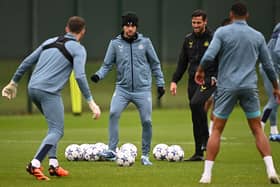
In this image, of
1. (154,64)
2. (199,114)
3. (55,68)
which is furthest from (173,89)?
(55,68)

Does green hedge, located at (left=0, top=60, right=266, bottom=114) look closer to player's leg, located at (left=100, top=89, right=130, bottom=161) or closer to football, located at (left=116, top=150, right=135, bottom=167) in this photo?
player's leg, located at (left=100, top=89, right=130, bottom=161)

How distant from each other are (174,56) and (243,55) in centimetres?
1748

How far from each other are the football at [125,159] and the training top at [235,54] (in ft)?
8.67

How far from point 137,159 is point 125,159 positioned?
4.56 ft

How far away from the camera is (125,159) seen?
1434 cm

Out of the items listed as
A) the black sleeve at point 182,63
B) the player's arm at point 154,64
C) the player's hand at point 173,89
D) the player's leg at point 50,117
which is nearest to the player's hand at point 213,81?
the black sleeve at point 182,63

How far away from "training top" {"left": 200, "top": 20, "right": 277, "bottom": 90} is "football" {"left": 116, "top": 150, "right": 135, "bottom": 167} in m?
2.64

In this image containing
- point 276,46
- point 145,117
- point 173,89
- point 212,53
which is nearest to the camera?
point 212,53

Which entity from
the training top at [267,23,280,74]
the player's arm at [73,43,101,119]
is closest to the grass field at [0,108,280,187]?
the player's arm at [73,43,101,119]

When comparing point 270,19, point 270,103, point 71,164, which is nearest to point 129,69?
point 71,164

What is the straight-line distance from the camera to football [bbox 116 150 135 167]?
14.3 m

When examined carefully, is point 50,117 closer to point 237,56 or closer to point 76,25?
point 76,25

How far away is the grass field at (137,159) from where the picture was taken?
12541 mm

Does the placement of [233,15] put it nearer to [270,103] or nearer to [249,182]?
[249,182]
